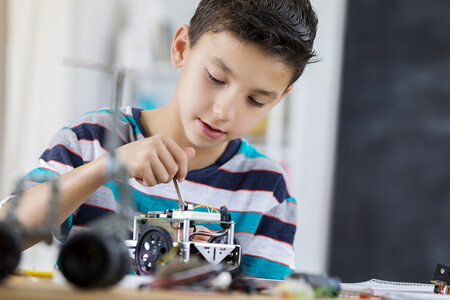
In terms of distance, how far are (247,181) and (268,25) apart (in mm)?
393

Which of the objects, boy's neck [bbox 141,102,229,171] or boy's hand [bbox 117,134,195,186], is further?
boy's neck [bbox 141,102,229,171]

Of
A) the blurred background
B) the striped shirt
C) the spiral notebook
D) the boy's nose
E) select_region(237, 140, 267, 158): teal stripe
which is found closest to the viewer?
the spiral notebook

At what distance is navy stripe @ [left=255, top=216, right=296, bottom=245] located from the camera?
1319 mm

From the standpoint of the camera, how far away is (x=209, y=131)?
112 centimetres

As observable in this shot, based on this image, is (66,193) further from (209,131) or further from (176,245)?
(209,131)

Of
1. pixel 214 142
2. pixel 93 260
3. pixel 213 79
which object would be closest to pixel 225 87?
pixel 213 79

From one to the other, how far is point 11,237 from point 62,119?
223cm

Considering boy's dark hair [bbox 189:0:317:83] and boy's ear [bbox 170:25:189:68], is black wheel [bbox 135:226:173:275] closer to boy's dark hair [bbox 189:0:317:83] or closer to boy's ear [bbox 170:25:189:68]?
boy's dark hair [bbox 189:0:317:83]

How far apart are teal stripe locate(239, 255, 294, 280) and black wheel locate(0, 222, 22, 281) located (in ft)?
2.49

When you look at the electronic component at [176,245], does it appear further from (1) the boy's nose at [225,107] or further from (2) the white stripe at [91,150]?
(2) the white stripe at [91,150]

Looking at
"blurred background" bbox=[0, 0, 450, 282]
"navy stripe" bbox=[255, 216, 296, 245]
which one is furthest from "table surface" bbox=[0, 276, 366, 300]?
"blurred background" bbox=[0, 0, 450, 282]

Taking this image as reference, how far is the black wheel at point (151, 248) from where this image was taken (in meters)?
0.77

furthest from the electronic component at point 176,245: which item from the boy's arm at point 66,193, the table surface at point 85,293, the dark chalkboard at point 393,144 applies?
the dark chalkboard at point 393,144

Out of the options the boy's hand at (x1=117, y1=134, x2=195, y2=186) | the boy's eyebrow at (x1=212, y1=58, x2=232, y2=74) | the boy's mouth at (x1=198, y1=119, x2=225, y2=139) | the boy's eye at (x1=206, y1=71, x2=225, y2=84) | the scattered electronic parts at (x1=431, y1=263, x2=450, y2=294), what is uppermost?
the boy's eyebrow at (x1=212, y1=58, x2=232, y2=74)
